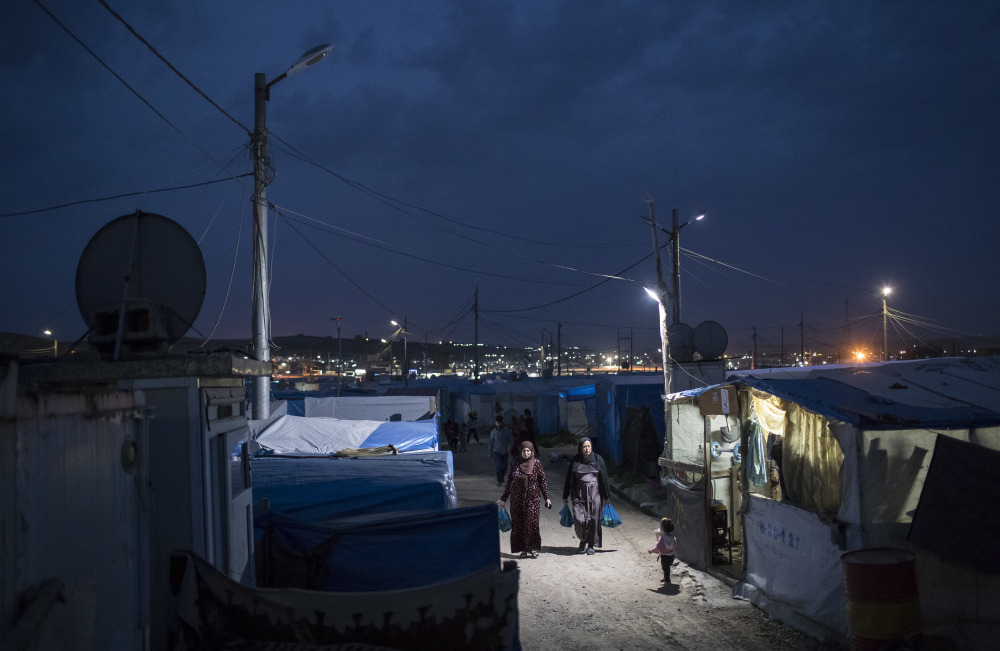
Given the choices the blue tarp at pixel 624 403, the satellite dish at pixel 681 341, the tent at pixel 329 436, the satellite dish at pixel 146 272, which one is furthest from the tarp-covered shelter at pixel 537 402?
the satellite dish at pixel 146 272

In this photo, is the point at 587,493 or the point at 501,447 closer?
the point at 587,493

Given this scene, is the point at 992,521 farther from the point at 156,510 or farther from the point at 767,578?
the point at 156,510

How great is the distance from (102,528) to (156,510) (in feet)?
4.94

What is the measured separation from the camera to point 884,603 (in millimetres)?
5555

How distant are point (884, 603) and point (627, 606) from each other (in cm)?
309

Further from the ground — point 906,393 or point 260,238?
point 260,238

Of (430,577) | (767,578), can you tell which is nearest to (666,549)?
(767,578)

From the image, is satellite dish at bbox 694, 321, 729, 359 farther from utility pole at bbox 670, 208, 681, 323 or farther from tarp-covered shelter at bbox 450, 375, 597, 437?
tarp-covered shelter at bbox 450, 375, 597, 437

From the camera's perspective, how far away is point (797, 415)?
7742 millimetres

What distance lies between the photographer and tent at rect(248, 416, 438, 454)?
995 centimetres

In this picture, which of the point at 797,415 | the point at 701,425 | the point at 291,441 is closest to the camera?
the point at 797,415

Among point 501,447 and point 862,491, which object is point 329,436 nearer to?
point 501,447

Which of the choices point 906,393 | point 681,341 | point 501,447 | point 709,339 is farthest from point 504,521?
point 709,339

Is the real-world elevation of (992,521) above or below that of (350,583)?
above
